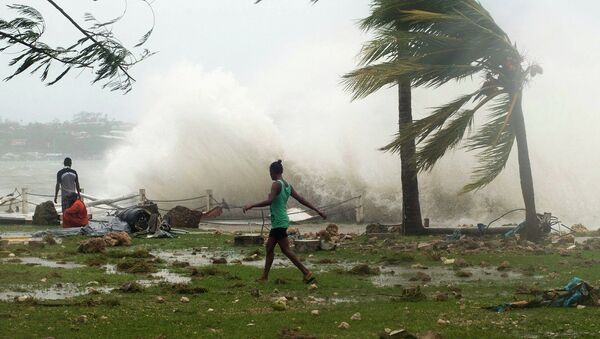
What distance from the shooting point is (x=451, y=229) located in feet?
65.1

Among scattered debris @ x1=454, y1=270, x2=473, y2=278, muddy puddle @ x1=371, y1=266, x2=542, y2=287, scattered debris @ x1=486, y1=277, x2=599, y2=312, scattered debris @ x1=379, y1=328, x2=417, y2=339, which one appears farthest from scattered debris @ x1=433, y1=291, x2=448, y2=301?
scattered debris @ x1=379, y1=328, x2=417, y2=339

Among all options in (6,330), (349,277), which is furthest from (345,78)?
(6,330)

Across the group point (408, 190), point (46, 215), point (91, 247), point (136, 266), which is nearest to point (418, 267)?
point (136, 266)

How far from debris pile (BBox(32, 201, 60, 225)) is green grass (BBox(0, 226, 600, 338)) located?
9.24 meters

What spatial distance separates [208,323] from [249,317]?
51cm

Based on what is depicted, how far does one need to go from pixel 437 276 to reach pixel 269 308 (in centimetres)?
394

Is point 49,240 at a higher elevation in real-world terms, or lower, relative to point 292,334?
higher

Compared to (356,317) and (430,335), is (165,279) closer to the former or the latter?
(356,317)

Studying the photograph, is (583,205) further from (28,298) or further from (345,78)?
(28,298)

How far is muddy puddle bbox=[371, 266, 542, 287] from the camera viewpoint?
39.0 feet

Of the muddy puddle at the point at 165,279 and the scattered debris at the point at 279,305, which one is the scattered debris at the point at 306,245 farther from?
the scattered debris at the point at 279,305

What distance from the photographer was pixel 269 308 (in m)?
9.40

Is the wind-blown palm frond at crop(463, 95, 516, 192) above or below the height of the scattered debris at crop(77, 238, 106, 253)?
above

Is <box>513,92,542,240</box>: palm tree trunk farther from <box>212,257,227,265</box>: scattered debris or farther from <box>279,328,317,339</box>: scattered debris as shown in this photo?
<box>279,328,317,339</box>: scattered debris
